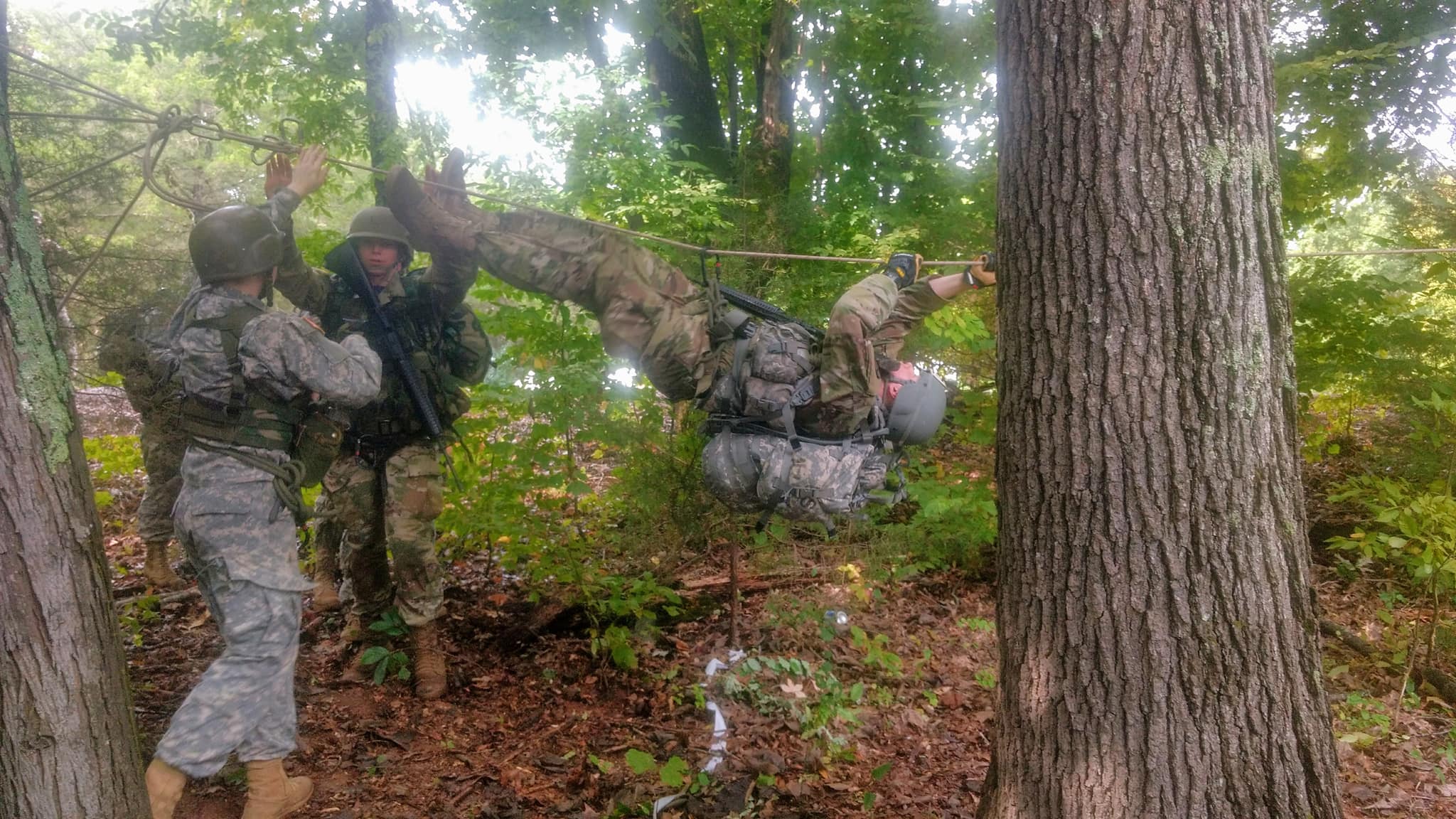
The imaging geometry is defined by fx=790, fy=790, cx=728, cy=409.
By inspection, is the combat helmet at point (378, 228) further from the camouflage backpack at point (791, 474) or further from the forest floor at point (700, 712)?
the forest floor at point (700, 712)

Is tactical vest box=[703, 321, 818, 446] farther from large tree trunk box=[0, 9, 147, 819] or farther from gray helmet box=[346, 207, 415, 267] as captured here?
large tree trunk box=[0, 9, 147, 819]

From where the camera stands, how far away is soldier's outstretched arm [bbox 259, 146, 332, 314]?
3439mm

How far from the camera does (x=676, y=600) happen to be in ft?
16.2

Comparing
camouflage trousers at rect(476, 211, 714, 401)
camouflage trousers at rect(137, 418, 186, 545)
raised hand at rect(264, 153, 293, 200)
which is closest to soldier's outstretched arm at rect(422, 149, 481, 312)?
camouflage trousers at rect(476, 211, 714, 401)

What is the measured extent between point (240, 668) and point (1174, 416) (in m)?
3.28

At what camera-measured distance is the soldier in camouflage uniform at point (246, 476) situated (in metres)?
2.96

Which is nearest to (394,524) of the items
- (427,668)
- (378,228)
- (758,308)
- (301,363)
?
(427,668)

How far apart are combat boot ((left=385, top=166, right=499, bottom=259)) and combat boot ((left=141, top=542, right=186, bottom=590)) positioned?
2845mm

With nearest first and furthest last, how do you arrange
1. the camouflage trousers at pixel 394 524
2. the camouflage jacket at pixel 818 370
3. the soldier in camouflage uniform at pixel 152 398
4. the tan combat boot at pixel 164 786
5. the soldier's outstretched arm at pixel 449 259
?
the tan combat boot at pixel 164 786 < the soldier in camouflage uniform at pixel 152 398 < the camouflage jacket at pixel 818 370 < the soldier's outstretched arm at pixel 449 259 < the camouflage trousers at pixel 394 524

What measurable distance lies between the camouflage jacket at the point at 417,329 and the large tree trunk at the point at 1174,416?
289cm

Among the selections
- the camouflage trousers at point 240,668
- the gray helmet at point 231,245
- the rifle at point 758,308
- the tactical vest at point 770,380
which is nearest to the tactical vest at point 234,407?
the gray helmet at point 231,245

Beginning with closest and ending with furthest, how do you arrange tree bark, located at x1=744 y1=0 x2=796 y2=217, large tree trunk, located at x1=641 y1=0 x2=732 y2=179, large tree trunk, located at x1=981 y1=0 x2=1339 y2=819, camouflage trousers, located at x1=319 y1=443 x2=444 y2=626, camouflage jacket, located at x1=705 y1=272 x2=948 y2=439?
large tree trunk, located at x1=981 y1=0 x2=1339 y2=819 → camouflage jacket, located at x1=705 y1=272 x2=948 y2=439 → camouflage trousers, located at x1=319 y1=443 x2=444 y2=626 → tree bark, located at x1=744 y1=0 x2=796 y2=217 → large tree trunk, located at x1=641 y1=0 x2=732 y2=179

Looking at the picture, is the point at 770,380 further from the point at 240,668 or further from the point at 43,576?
the point at 43,576

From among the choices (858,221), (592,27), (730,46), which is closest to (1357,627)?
(858,221)
